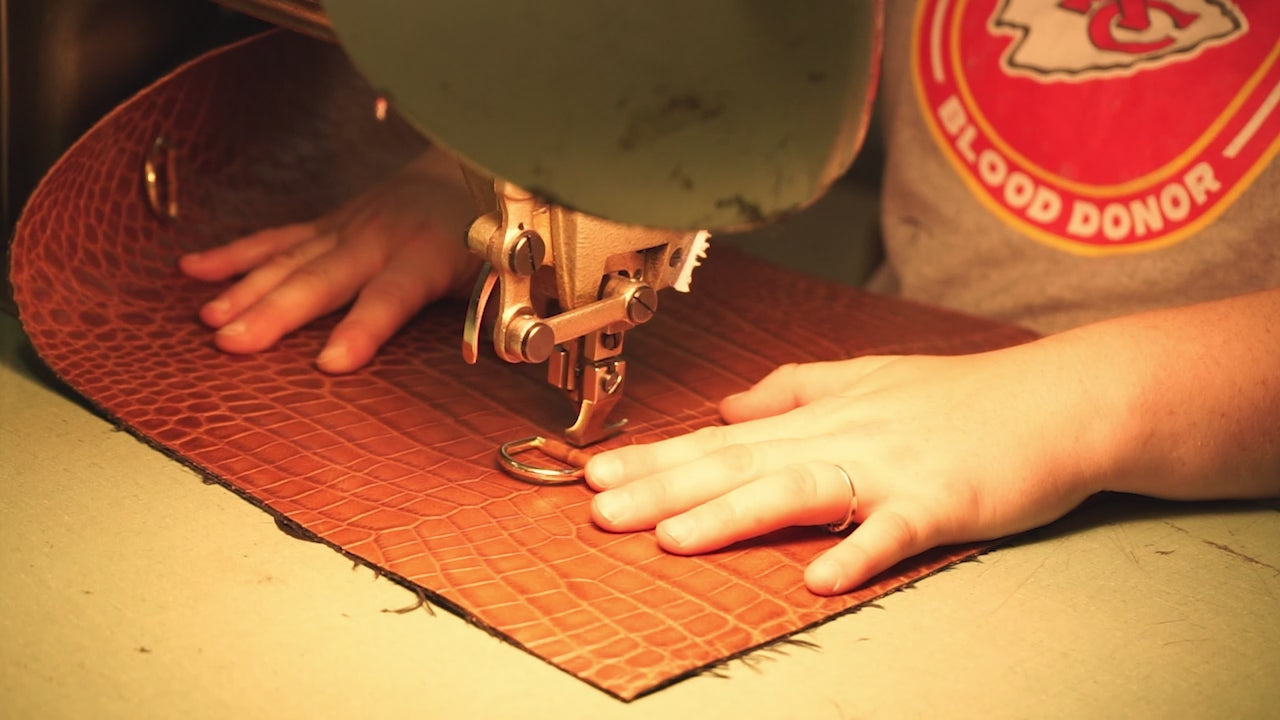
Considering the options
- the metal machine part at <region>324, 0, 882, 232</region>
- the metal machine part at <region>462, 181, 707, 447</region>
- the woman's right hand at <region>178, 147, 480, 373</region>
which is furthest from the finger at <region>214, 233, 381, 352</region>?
the metal machine part at <region>324, 0, 882, 232</region>

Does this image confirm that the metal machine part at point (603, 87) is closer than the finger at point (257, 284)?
Yes

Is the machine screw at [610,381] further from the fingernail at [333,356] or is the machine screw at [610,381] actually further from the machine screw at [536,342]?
the fingernail at [333,356]

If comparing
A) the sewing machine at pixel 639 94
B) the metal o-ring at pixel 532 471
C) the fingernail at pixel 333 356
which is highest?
the sewing machine at pixel 639 94

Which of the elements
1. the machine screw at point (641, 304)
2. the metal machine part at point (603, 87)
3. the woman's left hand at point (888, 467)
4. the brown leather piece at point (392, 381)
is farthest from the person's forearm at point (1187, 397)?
the metal machine part at point (603, 87)

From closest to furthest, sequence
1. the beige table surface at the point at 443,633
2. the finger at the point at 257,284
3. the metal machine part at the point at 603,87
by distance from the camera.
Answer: the metal machine part at the point at 603,87
the beige table surface at the point at 443,633
the finger at the point at 257,284

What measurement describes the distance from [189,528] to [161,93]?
1.32ft

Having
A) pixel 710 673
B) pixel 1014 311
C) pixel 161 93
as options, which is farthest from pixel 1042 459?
pixel 161 93

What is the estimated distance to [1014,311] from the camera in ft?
3.60

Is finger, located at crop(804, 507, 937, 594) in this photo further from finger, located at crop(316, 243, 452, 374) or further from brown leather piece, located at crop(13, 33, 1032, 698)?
finger, located at crop(316, 243, 452, 374)

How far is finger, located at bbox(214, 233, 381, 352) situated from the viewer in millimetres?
903

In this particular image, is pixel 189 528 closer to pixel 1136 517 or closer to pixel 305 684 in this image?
pixel 305 684

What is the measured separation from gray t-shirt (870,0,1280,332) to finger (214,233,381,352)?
48 centimetres

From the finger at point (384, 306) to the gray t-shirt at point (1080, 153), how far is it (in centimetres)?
43

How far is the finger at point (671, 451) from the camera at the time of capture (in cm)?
74
